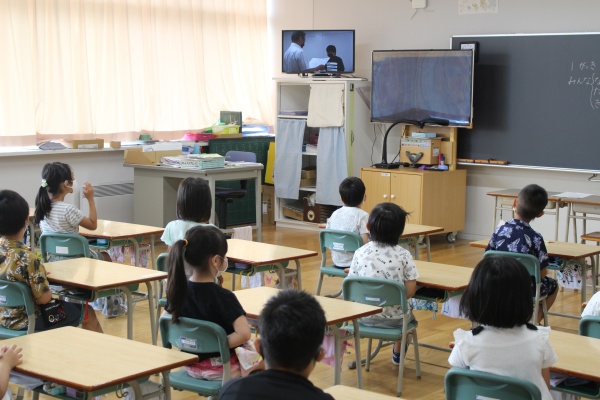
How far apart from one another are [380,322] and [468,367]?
4.99 feet

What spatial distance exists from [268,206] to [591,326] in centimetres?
720

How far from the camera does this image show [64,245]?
16.5ft

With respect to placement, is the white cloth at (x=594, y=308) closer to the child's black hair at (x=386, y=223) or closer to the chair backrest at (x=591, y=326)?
the chair backrest at (x=591, y=326)

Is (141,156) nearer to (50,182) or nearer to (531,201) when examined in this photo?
(50,182)

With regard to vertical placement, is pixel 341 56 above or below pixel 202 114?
above

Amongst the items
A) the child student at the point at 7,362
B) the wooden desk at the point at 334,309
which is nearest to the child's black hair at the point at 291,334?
the child student at the point at 7,362

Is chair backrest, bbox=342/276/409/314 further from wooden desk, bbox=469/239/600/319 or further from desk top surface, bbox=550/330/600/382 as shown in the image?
wooden desk, bbox=469/239/600/319

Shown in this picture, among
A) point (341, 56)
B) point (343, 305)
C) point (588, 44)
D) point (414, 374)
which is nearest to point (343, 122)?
point (341, 56)

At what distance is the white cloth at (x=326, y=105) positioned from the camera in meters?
9.15

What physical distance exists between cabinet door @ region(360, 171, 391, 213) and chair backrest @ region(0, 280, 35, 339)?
17.6 feet

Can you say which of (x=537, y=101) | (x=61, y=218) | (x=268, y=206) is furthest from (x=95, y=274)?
(x=268, y=206)

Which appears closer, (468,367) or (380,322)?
(468,367)

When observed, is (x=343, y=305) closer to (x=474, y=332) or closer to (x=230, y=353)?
(x=230, y=353)

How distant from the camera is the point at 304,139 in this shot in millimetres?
9852
